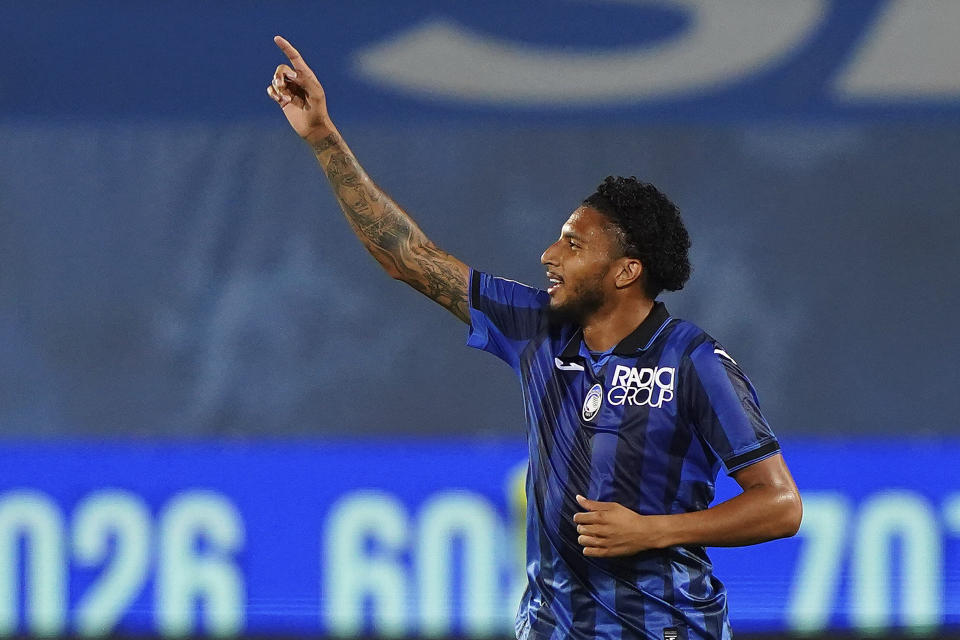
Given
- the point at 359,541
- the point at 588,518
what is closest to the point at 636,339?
the point at 588,518

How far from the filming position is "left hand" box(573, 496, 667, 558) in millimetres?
2348

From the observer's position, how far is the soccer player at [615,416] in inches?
94.7

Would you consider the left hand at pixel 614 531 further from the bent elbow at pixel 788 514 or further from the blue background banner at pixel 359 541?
the blue background banner at pixel 359 541

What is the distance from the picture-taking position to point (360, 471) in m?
5.34

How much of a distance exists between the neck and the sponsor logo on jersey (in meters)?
0.11

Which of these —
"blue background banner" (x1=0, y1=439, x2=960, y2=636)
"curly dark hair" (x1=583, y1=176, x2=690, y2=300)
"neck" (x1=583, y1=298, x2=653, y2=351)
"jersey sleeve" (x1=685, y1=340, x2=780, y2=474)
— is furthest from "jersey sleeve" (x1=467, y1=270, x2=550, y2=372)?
"blue background banner" (x1=0, y1=439, x2=960, y2=636)

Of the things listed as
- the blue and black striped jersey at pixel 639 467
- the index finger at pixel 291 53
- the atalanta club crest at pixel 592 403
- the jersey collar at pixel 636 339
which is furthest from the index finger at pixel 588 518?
the index finger at pixel 291 53

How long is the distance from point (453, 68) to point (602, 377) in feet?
12.5

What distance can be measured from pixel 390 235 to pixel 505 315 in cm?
33

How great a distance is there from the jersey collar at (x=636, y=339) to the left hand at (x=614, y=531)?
1.21 feet

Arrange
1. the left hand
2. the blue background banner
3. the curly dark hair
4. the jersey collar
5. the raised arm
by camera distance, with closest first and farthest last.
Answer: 1. the left hand
2. the jersey collar
3. the curly dark hair
4. the raised arm
5. the blue background banner

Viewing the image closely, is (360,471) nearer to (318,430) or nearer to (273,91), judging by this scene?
(318,430)

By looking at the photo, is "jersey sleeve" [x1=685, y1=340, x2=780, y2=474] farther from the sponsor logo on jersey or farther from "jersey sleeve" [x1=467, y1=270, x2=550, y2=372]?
"jersey sleeve" [x1=467, y1=270, x2=550, y2=372]

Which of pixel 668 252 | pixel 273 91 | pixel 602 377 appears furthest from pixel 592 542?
pixel 273 91
